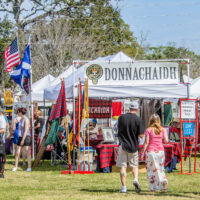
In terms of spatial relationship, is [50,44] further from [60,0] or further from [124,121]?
[124,121]

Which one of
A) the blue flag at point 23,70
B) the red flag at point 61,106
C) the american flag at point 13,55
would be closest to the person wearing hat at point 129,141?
the red flag at point 61,106

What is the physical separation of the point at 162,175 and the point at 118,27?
3623 centimetres

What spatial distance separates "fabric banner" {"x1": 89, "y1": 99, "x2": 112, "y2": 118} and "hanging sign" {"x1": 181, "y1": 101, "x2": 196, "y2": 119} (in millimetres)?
4124

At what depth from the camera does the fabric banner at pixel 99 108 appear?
1498 centimetres

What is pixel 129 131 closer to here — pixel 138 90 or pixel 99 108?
pixel 138 90

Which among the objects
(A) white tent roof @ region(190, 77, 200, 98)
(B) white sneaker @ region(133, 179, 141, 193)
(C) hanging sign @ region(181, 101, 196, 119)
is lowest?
(B) white sneaker @ region(133, 179, 141, 193)

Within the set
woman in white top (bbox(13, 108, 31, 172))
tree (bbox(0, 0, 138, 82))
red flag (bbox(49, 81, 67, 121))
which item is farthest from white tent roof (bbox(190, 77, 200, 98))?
tree (bbox(0, 0, 138, 82))

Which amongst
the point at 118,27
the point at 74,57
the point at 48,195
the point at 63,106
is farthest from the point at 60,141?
the point at 118,27

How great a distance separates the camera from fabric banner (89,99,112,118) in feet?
49.2

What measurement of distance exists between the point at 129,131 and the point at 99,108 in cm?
641

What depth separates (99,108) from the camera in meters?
15.1

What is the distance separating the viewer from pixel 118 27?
4409cm

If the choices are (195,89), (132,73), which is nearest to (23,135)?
(132,73)

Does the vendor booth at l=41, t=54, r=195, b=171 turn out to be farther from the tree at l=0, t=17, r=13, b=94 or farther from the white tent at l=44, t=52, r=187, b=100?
the tree at l=0, t=17, r=13, b=94
